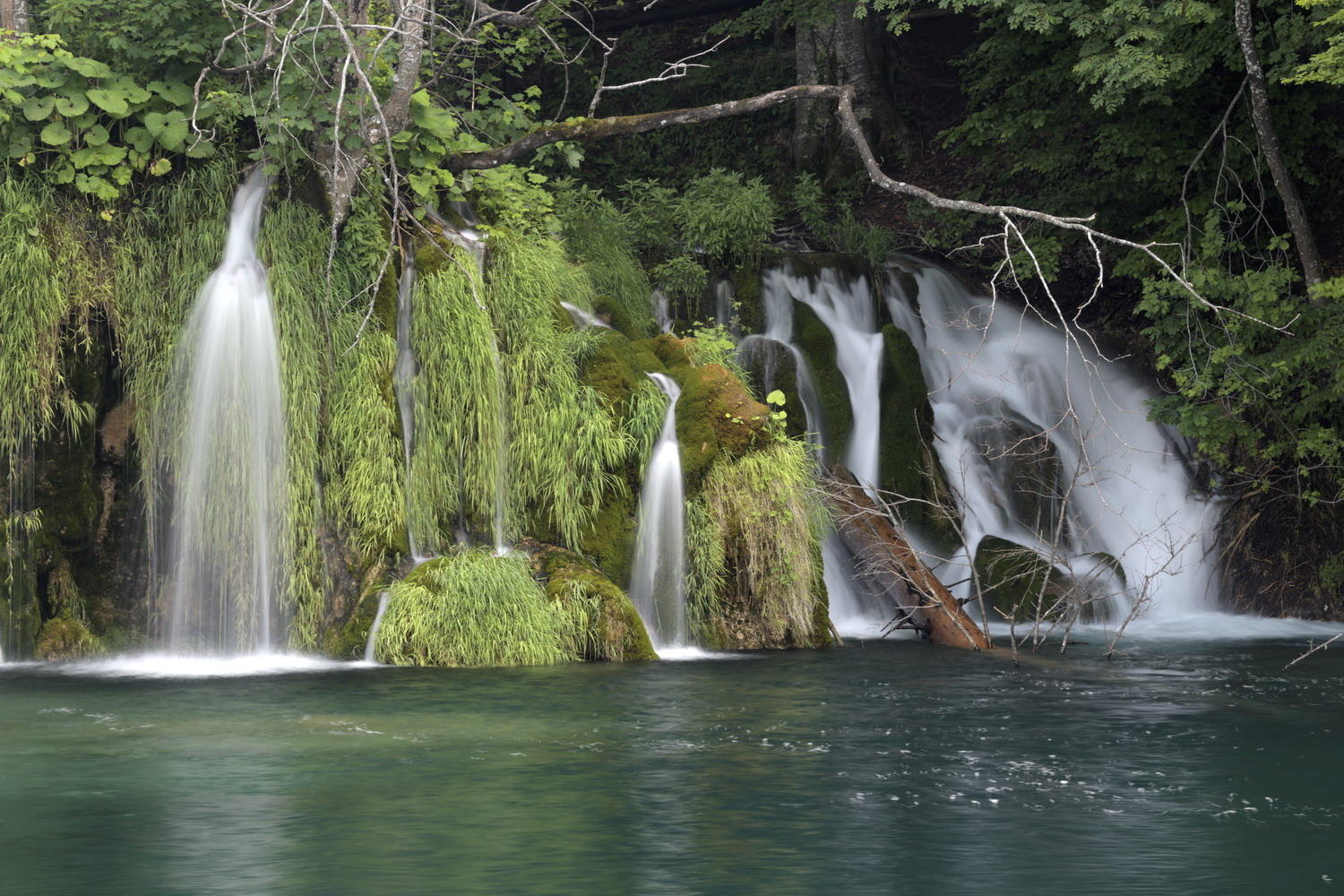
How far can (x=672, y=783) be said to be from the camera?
6887 millimetres

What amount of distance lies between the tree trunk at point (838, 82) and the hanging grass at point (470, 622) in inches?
481

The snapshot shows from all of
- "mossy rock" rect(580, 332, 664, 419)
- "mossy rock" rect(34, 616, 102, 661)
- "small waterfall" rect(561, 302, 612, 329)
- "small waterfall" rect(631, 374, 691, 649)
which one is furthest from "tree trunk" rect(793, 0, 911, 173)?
"mossy rock" rect(34, 616, 102, 661)

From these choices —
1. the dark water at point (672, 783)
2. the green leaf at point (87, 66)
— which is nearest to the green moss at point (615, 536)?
the dark water at point (672, 783)

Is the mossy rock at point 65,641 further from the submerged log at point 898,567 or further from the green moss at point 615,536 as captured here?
the submerged log at point 898,567

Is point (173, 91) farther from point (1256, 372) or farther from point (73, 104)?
point (1256, 372)

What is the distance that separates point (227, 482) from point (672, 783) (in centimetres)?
572

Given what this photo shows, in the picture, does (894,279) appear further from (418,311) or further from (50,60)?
(50,60)

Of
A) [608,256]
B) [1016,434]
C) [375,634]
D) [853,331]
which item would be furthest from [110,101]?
[1016,434]

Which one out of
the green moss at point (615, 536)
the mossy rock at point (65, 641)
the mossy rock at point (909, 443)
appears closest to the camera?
the mossy rock at point (65, 641)

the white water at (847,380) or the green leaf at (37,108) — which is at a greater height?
the green leaf at (37,108)

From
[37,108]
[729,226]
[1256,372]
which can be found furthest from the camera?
[729,226]

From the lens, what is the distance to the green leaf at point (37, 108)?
1171 centimetres

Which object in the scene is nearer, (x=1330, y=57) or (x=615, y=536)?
(x=615, y=536)

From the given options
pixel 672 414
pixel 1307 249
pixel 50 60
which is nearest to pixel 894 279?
pixel 1307 249
